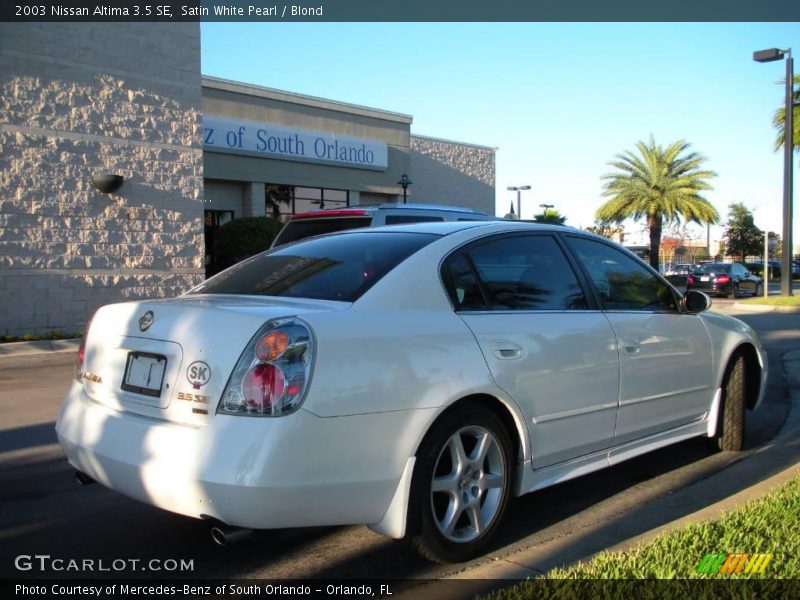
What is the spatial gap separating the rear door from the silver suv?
4469 mm

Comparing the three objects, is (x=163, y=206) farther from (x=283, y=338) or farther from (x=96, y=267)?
(x=283, y=338)

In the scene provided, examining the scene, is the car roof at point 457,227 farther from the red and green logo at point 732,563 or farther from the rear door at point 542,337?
the red and green logo at point 732,563

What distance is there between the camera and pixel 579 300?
182 inches

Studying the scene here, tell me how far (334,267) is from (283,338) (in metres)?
0.91

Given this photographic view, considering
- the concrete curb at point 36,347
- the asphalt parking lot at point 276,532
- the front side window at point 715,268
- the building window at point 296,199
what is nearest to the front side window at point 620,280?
the asphalt parking lot at point 276,532

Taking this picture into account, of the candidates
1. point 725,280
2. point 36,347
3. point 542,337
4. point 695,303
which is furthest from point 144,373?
point 725,280

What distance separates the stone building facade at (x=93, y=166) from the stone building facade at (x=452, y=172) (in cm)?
1484

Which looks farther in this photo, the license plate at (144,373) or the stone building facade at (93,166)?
the stone building facade at (93,166)

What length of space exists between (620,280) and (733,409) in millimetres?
1534

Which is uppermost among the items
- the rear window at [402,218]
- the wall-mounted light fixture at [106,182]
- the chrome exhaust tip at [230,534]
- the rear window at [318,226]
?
the wall-mounted light fixture at [106,182]

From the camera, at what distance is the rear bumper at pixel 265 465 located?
308cm

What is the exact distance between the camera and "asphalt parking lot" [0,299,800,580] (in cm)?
373

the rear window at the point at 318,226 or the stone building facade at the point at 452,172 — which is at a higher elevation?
the stone building facade at the point at 452,172

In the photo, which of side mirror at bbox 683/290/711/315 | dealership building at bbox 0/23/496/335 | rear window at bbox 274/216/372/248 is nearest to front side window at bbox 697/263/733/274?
dealership building at bbox 0/23/496/335
